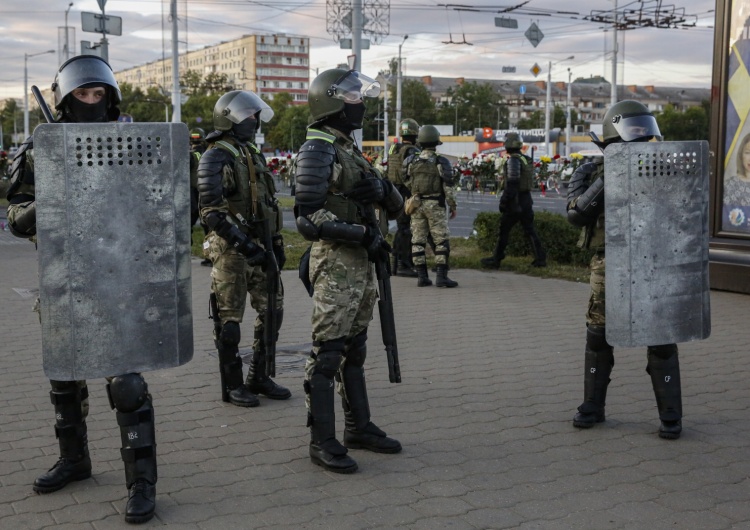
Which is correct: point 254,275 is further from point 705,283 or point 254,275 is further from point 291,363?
point 705,283

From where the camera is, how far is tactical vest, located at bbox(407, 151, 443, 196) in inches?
452

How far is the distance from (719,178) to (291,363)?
19.5ft

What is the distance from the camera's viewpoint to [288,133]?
77.7 m

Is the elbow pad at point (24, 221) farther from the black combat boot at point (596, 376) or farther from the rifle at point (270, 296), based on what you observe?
the black combat boot at point (596, 376)

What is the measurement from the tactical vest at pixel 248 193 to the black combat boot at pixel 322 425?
1.58 metres

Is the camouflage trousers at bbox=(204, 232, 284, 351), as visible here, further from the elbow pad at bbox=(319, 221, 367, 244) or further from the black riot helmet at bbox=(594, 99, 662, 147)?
the black riot helmet at bbox=(594, 99, 662, 147)

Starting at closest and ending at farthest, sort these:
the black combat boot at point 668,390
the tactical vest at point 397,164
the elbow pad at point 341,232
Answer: the elbow pad at point 341,232, the black combat boot at point 668,390, the tactical vest at point 397,164

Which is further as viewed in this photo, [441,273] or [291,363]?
[441,273]

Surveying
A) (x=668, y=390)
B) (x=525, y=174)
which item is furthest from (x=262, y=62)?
(x=668, y=390)

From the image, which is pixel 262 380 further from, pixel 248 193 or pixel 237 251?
pixel 248 193

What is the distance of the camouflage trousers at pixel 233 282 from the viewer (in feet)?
19.7

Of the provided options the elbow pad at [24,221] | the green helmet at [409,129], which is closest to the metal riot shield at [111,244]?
the elbow pad at [24,221]

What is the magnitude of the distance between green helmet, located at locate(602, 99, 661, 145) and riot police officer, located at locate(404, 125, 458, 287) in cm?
607

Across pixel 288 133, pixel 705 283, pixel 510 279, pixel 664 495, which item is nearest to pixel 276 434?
pixel 664 495
